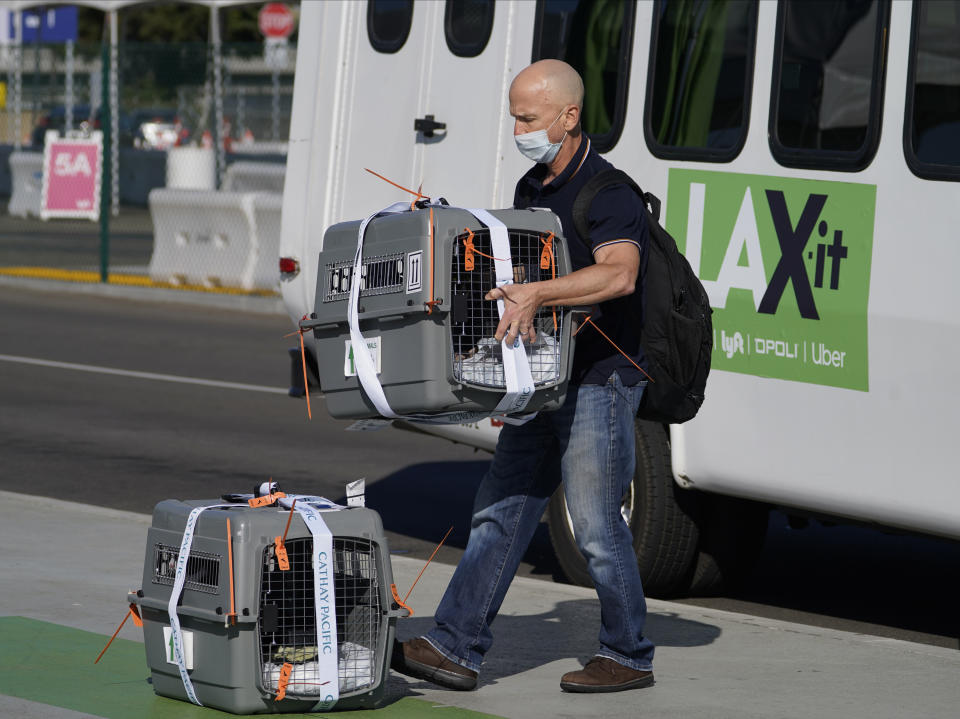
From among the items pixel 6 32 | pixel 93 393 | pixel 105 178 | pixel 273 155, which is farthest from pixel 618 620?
pixel 6 32

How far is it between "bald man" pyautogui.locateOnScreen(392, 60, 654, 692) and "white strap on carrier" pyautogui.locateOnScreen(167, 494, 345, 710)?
462 millimetres

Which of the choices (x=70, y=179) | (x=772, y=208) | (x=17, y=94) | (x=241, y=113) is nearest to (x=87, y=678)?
(x=772, y=208)

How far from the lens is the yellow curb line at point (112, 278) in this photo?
2031 centimetres

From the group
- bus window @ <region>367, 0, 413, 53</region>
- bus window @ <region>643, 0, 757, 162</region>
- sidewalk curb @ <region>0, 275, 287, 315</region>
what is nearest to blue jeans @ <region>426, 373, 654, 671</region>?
bus window @ <region>643, 0, 757, 162</region>

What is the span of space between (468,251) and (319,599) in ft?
3.40

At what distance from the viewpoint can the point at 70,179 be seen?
25.6 metres

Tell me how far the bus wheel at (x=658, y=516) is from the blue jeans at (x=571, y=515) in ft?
4.88

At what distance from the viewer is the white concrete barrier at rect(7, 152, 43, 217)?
2695 centimetres

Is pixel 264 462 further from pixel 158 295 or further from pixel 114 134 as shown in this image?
pixel 114 134

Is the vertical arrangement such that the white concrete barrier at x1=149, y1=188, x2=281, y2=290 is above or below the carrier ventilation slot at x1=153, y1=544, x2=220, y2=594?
below

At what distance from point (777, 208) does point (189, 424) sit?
603 centimetres

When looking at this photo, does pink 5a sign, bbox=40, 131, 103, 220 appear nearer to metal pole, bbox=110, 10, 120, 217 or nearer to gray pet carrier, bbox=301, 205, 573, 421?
metal pole, bbox=110, 10, 120, 217

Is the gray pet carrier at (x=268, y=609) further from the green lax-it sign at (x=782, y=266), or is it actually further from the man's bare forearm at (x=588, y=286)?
the green lax-it sign at (x=782, y=266)

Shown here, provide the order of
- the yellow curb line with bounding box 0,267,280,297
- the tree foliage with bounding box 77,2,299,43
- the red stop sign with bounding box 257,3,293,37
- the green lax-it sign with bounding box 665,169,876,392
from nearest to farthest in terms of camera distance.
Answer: the green lax-it sign with bounding box 665,169,876,392 → the yellow curb line with bounding box 0,267,280,297 → the red stop sign with bounding box 257,3,293,37 → the tree foliage with bounding box 77,2,299,43
